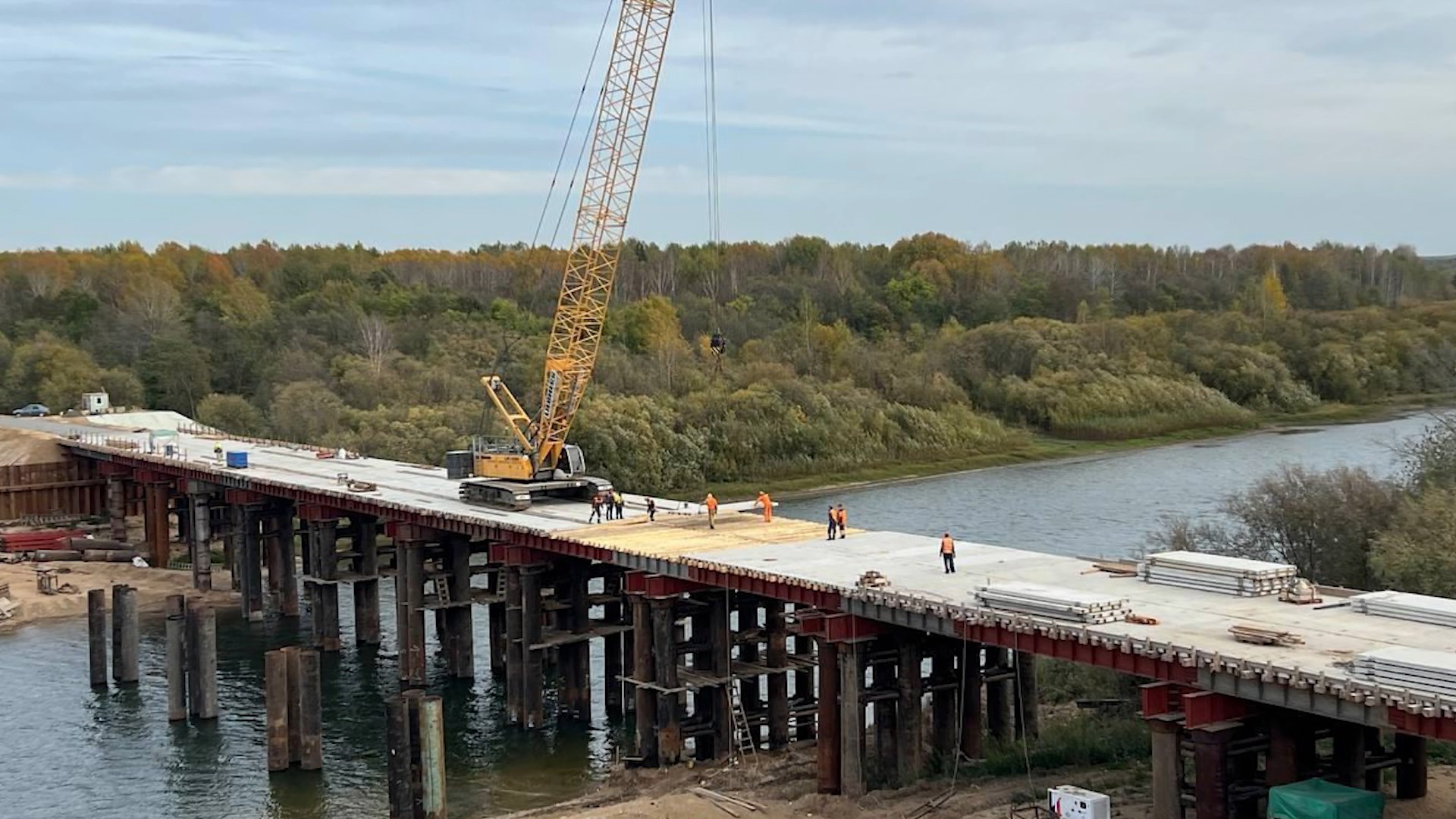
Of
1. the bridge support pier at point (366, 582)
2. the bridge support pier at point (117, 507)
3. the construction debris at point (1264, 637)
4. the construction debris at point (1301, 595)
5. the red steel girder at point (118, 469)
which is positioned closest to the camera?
the construction debris at point (1264, 637)

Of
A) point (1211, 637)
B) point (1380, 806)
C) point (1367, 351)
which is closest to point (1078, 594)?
point (1211, 637)

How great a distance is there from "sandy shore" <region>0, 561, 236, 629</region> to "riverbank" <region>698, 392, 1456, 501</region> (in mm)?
36025

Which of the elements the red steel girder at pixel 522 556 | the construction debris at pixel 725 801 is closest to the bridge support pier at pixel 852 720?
the construction debris at pixel 725 801

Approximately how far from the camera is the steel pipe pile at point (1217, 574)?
33.8 metres

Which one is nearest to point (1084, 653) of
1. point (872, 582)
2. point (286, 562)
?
point (872, 582)

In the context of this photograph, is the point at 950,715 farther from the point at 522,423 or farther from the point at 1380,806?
the point at 522,423

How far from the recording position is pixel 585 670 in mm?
48594

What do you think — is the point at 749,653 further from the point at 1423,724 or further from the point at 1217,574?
the point at 1423,724

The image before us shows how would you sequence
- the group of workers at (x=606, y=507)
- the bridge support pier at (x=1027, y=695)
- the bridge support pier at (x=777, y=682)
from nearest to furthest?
1. the bridge support pier at (x=1027, y=695)
2. the bridge support pier at (x=777, y=682)
3. the group of workers at (x=606, y=507)

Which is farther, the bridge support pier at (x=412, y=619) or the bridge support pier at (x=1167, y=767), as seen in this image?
the bridge support pier at (x=412, y=619)

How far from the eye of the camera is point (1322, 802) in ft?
87.5

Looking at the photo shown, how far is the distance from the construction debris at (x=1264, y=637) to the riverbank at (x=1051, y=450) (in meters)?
55.4

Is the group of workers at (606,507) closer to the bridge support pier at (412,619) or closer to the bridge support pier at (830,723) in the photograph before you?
the bridge support pier at (412,619)

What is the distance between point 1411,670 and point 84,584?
199 ft
